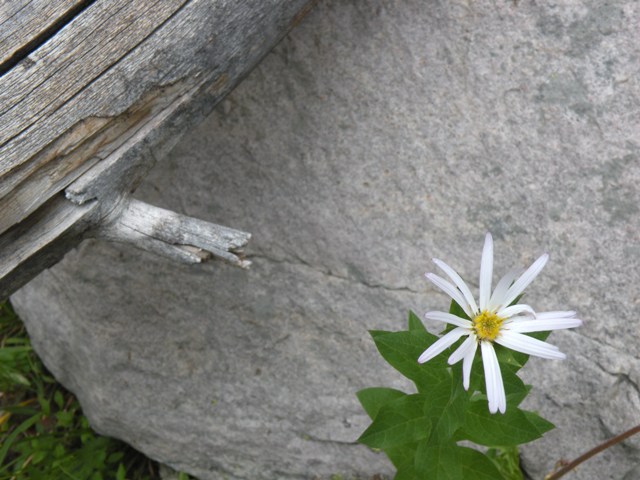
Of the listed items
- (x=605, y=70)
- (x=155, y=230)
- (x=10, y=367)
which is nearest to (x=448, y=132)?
(x=605, y=70)

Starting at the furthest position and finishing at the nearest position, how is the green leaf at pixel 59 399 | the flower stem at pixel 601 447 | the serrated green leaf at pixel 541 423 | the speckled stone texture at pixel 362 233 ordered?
the green leaf at pixel 59 399 < the speckled stone texture at pixel 362 233 < the flower stem at pixel 601 447 < the serrated green leaf at pixel 541 423

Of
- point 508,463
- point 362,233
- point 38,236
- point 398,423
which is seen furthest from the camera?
point 362,233

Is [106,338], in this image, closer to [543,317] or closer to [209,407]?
[209,407]

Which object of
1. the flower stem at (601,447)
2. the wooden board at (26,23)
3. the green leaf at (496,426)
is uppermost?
the wooden board at (26,23)

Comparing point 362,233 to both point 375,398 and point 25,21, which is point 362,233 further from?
point 25,21

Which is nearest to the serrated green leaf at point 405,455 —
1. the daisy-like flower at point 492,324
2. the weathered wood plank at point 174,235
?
the daisy-like flower at point 492,324

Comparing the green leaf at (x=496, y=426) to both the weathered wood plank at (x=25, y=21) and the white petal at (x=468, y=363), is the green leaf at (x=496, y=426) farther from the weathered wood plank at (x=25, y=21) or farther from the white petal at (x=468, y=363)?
the weathered wood plank at (x=25, y=21)

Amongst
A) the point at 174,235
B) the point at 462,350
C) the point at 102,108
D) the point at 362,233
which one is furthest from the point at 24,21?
the point at 462,350
